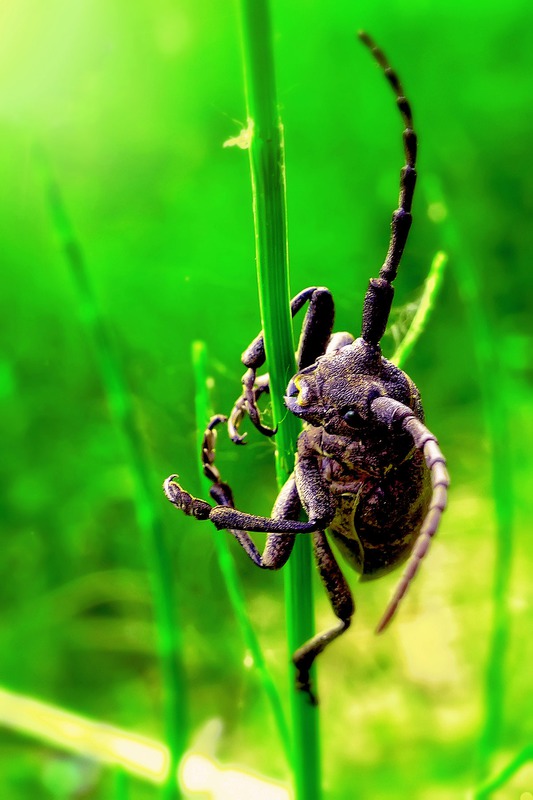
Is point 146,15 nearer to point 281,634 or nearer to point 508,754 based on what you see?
point 281,634

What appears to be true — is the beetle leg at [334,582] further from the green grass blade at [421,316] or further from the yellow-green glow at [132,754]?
the yellow-green glow at [132,754]

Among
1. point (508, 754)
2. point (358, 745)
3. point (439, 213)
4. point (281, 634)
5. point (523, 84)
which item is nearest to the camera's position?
point (439, 213)

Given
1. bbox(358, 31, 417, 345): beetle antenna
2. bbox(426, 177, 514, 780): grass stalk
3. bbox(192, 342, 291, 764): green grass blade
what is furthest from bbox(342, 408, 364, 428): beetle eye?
bbox(426, 177, 514, 780): grass stalk

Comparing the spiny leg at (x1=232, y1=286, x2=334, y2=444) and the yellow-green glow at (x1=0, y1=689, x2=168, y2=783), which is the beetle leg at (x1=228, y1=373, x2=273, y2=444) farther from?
the yellow-green glow at (x1=0, y1=689, x2=168, y2=783)

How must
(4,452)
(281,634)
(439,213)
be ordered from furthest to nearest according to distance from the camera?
1. (4,452)
2. (281,634)
3. (439,213)

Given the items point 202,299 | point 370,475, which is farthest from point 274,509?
point 202,299

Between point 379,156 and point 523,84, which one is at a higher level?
point 523,84

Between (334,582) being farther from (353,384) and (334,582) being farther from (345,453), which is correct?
(353,384)

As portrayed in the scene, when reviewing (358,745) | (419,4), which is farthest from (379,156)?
(358,745)
